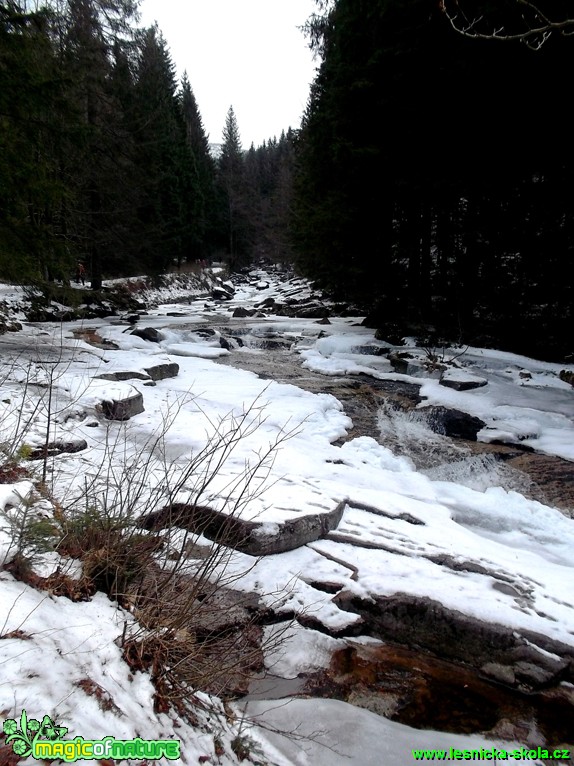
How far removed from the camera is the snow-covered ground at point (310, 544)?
158 cm

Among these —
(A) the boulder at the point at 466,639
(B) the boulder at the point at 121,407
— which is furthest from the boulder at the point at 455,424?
(B) the boulder at the point at 121,407

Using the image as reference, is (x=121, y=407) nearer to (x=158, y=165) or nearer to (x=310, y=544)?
(x=310, y=544)

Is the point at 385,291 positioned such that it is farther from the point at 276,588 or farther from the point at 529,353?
the point at 276,588

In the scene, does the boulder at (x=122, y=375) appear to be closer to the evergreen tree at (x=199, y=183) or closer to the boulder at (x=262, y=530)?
the boulder at (x=262, y=530)

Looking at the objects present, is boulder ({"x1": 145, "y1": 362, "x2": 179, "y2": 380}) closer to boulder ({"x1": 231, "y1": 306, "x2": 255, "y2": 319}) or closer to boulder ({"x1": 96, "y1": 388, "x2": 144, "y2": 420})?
boulder ({"x1": 96, "y1": 388, "x2": 144, "y2": 420})

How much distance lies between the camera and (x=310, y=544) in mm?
3551

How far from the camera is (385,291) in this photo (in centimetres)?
1358

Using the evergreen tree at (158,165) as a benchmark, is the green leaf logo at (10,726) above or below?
below

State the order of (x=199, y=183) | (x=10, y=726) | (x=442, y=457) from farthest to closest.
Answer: (x=199, y=183)
(x=442, y=457)
(x=10, y=726)

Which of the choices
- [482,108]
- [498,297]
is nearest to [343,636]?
[498,297]

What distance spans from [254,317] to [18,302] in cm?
895

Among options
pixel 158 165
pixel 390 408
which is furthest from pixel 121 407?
pixel 158 165

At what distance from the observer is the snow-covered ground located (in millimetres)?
1581

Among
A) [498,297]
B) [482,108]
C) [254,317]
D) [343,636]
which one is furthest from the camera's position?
[254,317]
